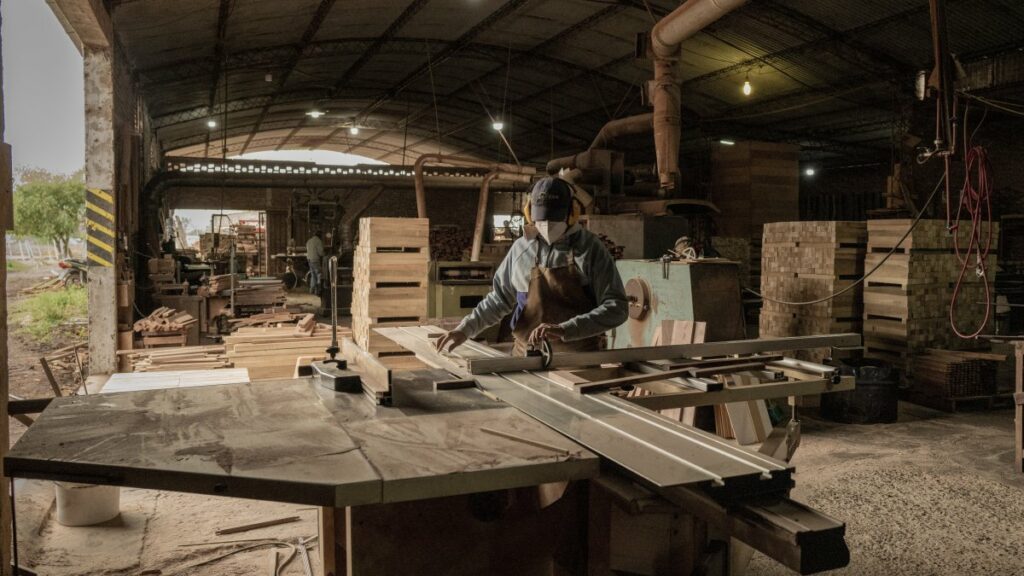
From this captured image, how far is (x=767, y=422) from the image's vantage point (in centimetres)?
604

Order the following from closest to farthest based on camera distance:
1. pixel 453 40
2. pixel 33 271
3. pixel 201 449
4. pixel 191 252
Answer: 1. pixel 201 449
2. pixel 453 40
3. pixel 191 252
4. pixel 33 271

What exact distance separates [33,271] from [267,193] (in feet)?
33.1

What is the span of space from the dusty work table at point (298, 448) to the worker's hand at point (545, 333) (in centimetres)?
74

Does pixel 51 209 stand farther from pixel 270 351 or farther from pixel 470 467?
pixel 470 467

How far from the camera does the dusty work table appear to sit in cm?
187

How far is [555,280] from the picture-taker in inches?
161

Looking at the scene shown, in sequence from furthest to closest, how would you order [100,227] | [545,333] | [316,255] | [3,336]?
[316,255]
[100,227]
[545,333]
[3,336]

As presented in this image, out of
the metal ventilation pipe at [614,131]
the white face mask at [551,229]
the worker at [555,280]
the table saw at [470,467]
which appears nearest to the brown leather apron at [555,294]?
the worker at [555,280]

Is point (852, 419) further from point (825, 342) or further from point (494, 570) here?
point (494, 570)

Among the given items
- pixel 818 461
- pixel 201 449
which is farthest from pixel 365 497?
pixel 818 461

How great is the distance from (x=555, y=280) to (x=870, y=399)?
4429 mm

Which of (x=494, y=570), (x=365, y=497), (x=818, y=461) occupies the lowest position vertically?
(x=818, y=461)

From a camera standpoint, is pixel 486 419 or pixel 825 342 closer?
pixel 486 419

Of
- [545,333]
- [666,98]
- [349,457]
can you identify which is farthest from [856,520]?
[666,98]
